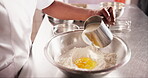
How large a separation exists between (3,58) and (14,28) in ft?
0.47

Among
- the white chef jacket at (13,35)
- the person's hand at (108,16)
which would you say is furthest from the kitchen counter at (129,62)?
the person's hand at (108,16)

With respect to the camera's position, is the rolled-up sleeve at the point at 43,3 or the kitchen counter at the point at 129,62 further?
the rolled-up sleeve at the point at 43,3

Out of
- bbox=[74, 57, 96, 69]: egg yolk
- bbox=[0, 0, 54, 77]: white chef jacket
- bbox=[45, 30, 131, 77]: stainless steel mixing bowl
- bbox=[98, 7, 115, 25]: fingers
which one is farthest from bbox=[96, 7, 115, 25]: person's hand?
bbox=[0, 0, 54, 77]: white chef jacket

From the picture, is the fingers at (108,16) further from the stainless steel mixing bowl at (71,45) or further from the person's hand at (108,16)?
the stainless steel mixing bowl at (71,45)

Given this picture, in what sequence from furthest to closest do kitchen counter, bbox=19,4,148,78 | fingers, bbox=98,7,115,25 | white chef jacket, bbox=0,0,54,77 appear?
fingers, bbox=98,7,115,25, kitchen counter, bbox=19,4,148,78, white chef jacket, bbox=0,0,54,77

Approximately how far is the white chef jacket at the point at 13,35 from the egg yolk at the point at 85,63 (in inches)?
10.9

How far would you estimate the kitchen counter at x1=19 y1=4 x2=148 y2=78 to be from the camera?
0.91m

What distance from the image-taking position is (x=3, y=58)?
816mm

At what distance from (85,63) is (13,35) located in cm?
37

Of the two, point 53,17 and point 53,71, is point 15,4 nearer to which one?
point 53,71

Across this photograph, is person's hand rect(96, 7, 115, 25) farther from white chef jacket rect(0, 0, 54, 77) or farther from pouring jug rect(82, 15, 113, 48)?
white chef jacket rect(0, 0, 54, 77)

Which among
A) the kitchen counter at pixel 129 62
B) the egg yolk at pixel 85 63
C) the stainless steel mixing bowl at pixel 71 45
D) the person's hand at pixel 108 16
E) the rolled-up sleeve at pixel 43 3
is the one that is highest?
the rolled-up sleeve at pixel 43 3

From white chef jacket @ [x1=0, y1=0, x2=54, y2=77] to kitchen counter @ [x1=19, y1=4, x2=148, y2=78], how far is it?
73 mm

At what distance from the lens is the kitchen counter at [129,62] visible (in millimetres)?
914
